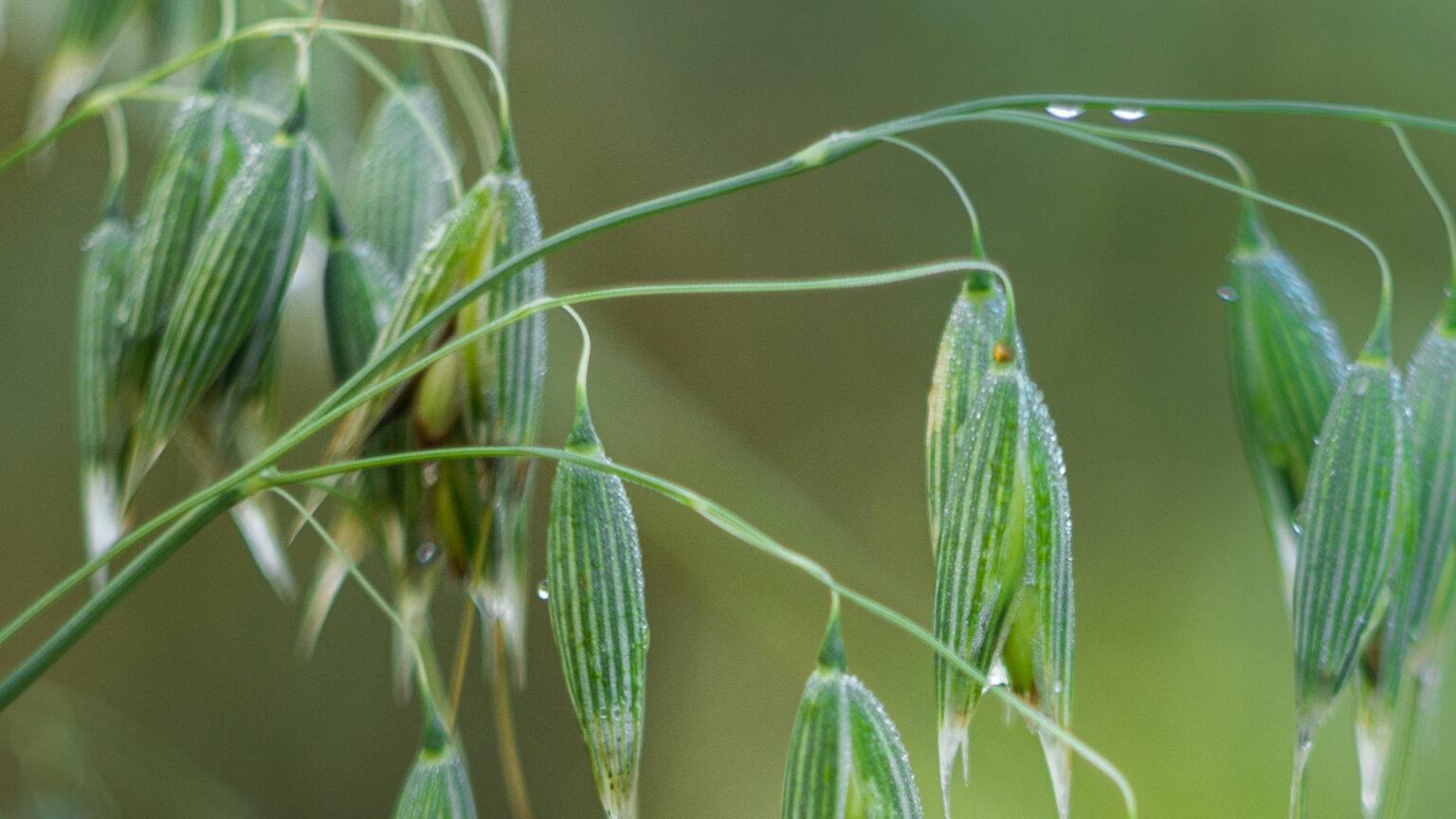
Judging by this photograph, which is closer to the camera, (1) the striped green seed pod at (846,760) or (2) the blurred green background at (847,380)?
(1) the striped green seed pod at (846,760)

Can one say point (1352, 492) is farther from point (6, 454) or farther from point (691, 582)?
point (6, 454)

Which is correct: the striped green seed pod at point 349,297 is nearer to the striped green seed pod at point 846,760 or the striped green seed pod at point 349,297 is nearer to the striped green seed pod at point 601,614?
the striped green seed pod at point 601,614

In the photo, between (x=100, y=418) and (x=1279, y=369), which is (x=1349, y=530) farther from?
(x=100, y=418)

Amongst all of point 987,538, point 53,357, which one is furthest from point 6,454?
point 987,538

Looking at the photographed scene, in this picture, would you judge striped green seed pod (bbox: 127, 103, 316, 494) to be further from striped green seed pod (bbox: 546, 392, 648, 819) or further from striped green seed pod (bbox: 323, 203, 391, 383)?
striped green seed pod (bbox: 546, 392, 648, 819)

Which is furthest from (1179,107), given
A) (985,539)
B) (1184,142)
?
(985,539)

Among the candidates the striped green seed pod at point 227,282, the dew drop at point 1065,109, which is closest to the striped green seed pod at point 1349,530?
the dew drop at point 1065,109

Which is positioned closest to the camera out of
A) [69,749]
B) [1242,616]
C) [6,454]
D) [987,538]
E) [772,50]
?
[987,538]
